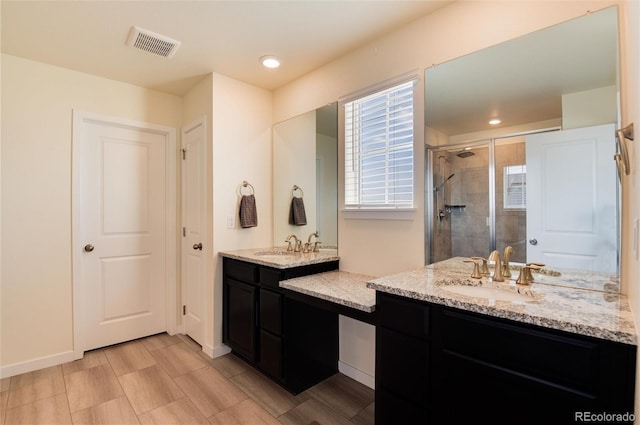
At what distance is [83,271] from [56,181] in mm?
797

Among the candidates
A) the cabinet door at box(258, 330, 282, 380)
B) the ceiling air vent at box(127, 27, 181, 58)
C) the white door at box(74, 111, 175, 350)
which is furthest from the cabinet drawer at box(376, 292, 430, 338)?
the white door at box(74, 111, 175, 350)

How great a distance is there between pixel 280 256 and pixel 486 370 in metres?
1.67

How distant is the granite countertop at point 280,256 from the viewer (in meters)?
2.16

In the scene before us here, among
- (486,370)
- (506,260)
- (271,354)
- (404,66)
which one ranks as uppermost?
(404,66)

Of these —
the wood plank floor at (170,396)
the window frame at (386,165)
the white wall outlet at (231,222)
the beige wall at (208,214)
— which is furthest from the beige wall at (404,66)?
the white wall outlet at (231,222)

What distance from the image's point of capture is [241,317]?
96.8 inches

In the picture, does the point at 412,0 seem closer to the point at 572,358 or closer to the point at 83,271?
the point at 572,358

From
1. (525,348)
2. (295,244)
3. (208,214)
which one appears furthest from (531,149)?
(208,214)

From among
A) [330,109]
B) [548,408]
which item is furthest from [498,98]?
[548,408]

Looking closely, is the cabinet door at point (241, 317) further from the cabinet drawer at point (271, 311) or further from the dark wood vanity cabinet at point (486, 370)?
the dark wood vanity cabinet at point (486, 370)

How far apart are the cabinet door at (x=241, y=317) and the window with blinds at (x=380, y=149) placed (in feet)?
3.47

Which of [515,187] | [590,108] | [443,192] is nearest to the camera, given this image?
[590,108]

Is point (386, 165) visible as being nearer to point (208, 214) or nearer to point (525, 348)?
point (525, 348)

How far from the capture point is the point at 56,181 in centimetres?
253
